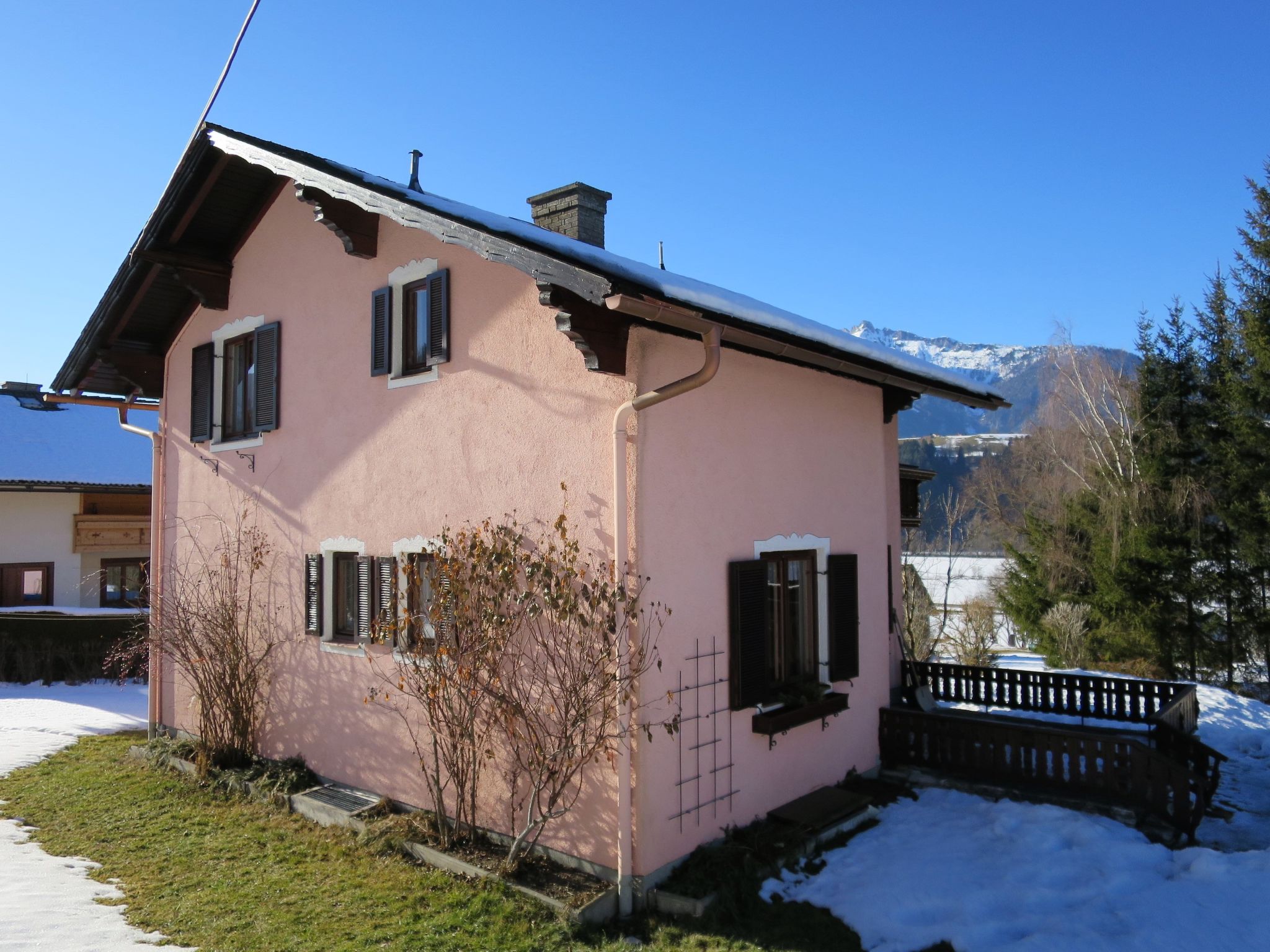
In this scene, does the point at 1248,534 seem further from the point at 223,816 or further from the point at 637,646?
the point at 223,816

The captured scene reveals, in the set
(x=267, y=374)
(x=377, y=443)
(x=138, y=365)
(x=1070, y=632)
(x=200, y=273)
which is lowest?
(x=1070, y=632)

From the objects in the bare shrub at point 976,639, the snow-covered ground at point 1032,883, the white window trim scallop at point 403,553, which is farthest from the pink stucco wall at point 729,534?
the bare shrub at point 976,639

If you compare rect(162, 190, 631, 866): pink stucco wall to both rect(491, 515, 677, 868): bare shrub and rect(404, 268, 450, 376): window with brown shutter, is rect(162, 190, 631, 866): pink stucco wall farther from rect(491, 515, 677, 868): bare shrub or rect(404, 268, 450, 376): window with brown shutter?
rect(491, 515, 677, 868): bare shrub

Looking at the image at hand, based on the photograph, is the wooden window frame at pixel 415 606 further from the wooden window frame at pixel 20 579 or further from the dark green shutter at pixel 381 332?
the wooden window frame at pixel 20 579

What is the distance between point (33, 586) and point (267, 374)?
12.2 meters

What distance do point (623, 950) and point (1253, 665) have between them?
21.4m

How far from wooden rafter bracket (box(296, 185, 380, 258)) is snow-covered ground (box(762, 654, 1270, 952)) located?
258 inches

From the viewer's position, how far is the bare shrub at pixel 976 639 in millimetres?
19141

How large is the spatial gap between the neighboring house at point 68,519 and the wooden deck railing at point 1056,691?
48.8 ft

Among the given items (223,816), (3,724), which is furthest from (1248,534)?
(3,724)

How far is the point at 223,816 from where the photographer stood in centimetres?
809

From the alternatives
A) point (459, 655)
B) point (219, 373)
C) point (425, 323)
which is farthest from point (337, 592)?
point (219, 373)

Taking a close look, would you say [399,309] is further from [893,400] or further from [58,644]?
[58,644]

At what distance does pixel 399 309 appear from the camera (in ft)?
26.4
